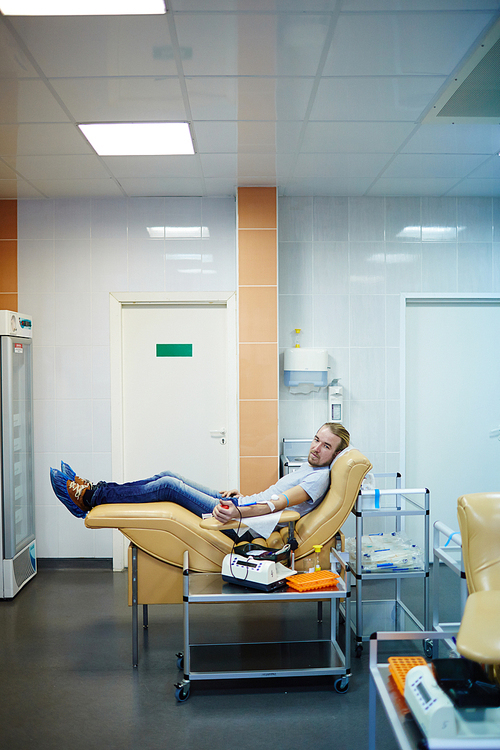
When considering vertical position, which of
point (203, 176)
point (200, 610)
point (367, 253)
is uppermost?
point (203, 176)

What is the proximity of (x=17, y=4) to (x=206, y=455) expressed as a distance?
2890mm

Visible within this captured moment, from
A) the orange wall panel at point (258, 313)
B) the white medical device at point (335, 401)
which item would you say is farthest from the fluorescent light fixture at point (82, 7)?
the white medical device at point (335, 401)

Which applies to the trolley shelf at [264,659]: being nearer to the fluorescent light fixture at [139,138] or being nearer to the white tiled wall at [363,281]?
the white tiled wall at [363,281]

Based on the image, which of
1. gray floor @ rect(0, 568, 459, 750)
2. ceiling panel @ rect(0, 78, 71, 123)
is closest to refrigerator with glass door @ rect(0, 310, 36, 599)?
gray floor @ rect(0, 568, 459, 750)

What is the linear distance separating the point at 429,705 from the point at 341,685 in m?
1.17

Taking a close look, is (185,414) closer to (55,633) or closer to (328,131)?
(55,633)

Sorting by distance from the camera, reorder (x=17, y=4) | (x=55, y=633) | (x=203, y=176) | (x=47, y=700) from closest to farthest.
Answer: (x=17, y=4) → (x=47, y=700) → (x=55, y=633) → (x=203, y=176)

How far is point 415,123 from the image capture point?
278 cm

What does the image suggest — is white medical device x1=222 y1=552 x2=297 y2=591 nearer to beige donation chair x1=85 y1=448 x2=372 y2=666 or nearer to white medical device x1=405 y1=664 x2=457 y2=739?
beige donation chair x1=85 y1=448 x2=372 y2=666

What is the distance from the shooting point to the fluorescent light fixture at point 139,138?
279 cm

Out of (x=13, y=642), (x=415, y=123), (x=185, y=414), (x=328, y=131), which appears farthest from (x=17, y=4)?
(x=13, y=642)

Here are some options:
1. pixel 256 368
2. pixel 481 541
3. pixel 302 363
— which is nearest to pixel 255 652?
pixel 481 541

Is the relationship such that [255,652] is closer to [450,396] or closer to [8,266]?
[450,396]

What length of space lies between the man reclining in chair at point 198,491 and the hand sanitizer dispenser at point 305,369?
0.84 metres
